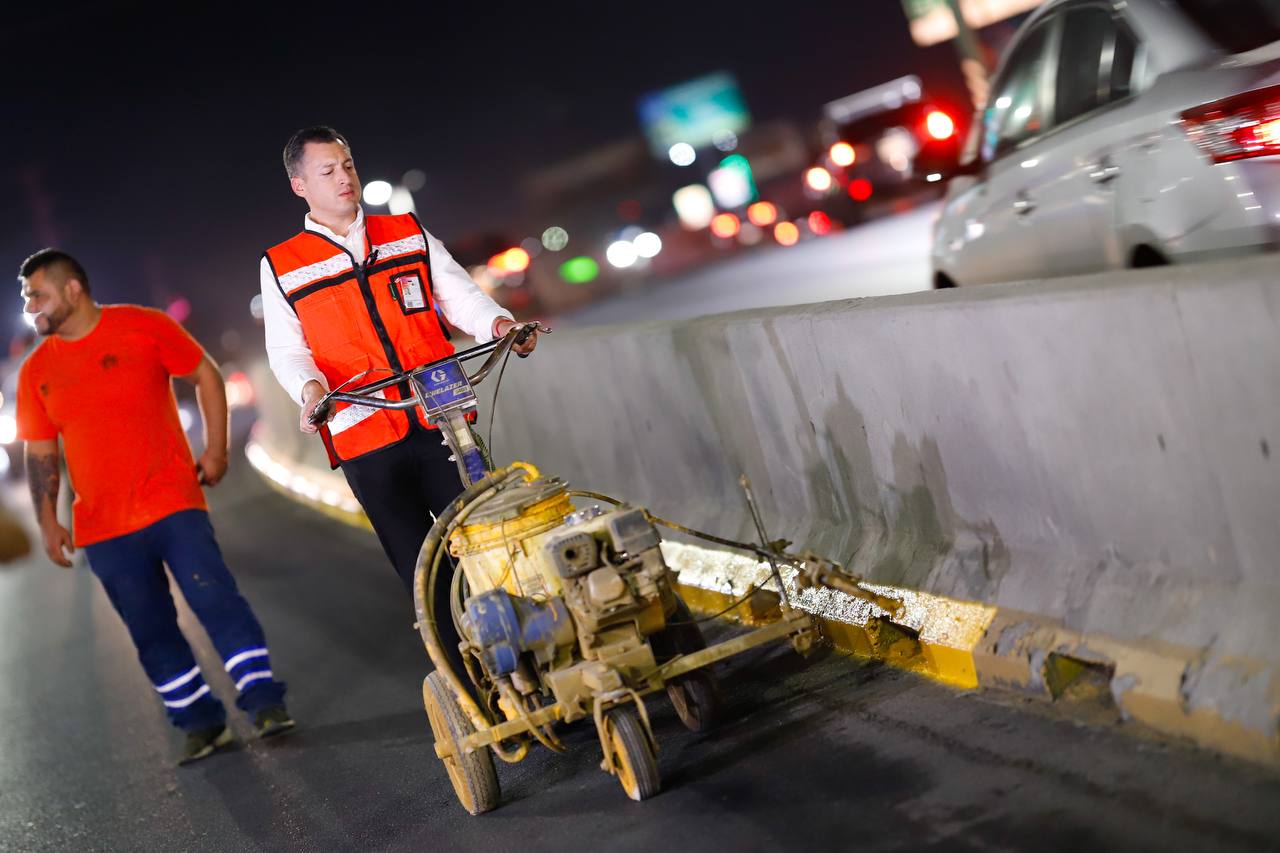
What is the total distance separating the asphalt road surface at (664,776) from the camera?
4414 mm

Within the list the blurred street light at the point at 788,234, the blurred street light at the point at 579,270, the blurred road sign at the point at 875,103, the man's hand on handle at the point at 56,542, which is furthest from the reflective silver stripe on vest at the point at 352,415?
the blurred street light at the point at 579,270

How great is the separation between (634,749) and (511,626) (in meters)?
0.53

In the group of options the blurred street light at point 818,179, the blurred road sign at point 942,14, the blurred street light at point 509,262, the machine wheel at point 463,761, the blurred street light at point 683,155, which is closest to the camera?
the machine wheel at point 463,761

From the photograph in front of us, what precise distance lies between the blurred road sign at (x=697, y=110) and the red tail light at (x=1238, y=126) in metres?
84.6

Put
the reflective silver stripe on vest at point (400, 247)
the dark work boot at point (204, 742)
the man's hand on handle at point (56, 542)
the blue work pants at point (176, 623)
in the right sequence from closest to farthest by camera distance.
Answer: the reflective silver stripe on vest at point (400, 247) < the dark work boot at point (204, 742) < the blue work pants at point (176, 623) < the man's hand on handle at point (56, 542)

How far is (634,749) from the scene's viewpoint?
5.32 metres

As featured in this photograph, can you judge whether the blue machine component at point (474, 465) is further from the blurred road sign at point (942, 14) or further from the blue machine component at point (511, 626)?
the blurred road sign at point (942, 14)

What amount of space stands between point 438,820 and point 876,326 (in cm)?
226

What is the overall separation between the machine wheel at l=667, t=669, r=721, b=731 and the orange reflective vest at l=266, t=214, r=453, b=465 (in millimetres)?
1395

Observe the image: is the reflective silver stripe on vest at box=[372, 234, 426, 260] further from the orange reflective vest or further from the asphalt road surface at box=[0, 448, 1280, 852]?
the asphalt road surface at box=[0, 448, 1280, 852]

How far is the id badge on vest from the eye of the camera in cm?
636

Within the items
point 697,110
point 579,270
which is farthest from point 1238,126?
point 697,110

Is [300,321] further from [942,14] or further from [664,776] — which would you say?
[942,14]

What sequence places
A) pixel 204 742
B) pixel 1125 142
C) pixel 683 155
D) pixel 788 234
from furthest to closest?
pixel 683 155, pixel 788 234, pixel 204 742, pixel 1125 142
